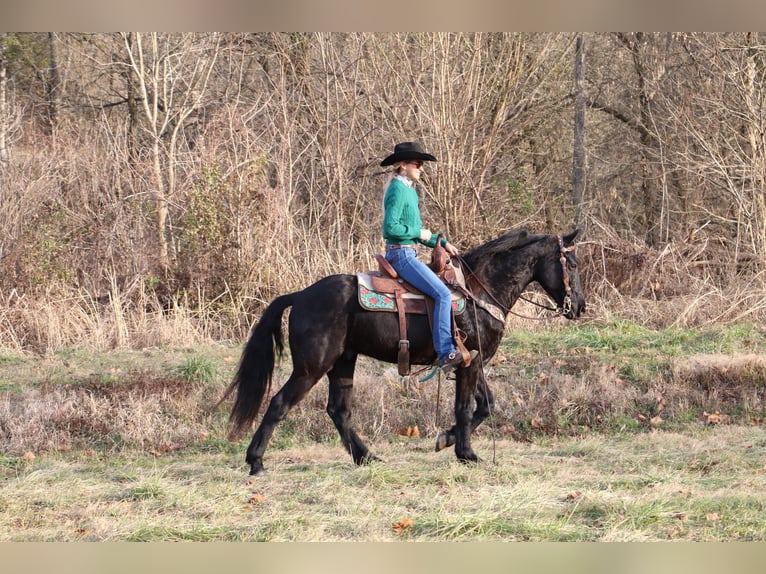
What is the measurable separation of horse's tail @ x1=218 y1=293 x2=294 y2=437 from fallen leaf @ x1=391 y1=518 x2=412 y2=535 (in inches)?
81.2

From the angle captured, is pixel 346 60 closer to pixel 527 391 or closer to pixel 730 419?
pixel 527 391

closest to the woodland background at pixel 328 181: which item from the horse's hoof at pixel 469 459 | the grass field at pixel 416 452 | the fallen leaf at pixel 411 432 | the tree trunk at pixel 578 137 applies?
the tree trunk at pixel 578 137

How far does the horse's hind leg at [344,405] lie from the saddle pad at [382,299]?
57cm

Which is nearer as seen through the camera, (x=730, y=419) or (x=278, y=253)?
(x=730, y=419)

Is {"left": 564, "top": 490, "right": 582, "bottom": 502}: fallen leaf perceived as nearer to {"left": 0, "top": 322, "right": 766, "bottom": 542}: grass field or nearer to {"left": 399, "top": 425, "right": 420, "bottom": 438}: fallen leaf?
{"left": 0, "top": 322, "right": 766, "bottom": 542}: grass field

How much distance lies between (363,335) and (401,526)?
6.93 feet

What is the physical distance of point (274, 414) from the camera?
743 centimetres

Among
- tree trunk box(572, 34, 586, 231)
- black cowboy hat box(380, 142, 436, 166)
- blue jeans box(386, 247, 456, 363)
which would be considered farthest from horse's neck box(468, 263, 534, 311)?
tree trunk box(572, 34, 586, 231)

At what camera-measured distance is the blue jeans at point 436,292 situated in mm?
7465

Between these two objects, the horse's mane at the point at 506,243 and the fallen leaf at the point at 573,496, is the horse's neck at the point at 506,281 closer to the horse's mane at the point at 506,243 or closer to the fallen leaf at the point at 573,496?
the horse's mane at the point at 506,243

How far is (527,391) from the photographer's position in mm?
10031

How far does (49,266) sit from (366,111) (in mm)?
5732

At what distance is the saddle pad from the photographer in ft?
24.5
